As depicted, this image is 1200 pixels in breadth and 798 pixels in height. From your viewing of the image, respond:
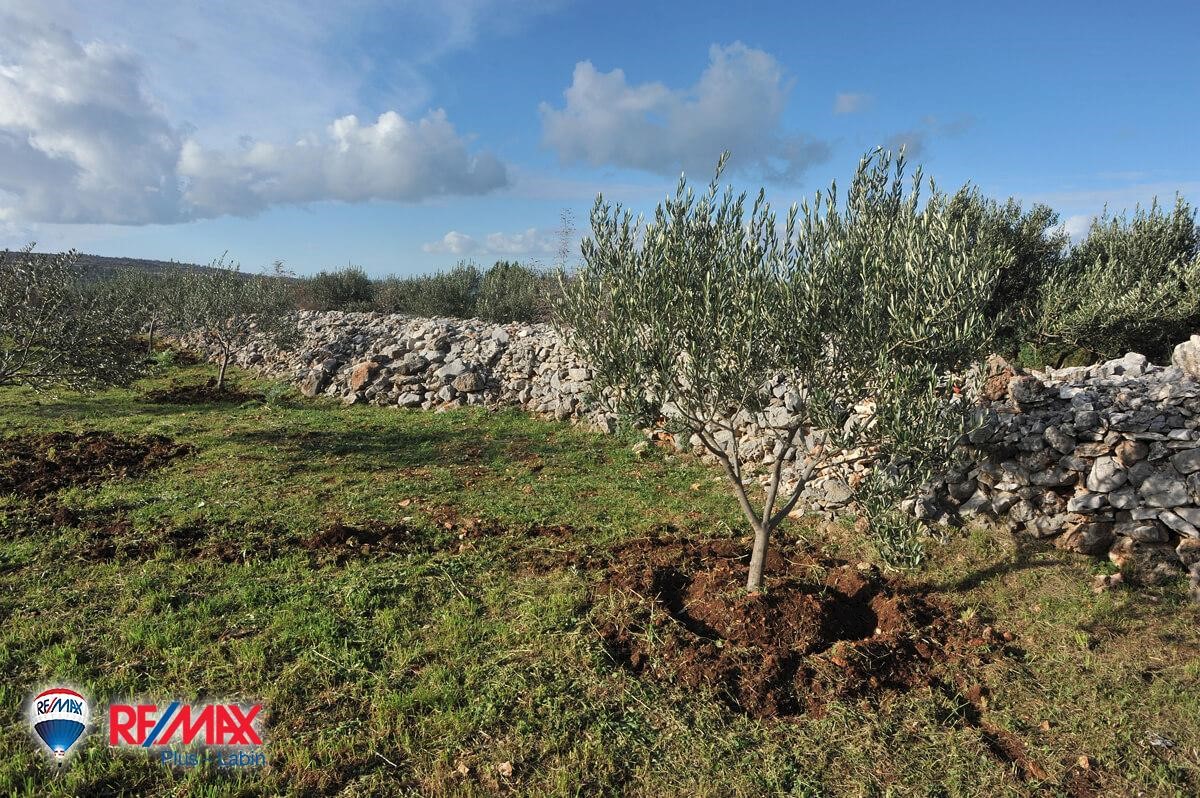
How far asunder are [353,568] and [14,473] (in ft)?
30.3

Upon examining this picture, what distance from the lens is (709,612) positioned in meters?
7.35

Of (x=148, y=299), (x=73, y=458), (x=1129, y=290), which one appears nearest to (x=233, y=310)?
(x=73, y=458)

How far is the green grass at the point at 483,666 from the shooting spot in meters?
5.12

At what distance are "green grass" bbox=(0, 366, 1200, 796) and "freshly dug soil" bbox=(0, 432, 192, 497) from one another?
0.99 meters

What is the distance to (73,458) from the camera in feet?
44.1

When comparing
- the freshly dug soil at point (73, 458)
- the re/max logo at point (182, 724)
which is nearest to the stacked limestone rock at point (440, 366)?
the freshly dug soil at point (73, 458)

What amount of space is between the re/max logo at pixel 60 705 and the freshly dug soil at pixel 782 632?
16.2 feet

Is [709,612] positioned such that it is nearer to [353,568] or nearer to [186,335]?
[353,568]

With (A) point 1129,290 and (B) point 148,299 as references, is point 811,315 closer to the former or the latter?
(A) point 1129,290

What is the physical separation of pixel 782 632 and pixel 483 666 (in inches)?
128

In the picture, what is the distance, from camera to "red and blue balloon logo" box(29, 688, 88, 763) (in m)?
5.30

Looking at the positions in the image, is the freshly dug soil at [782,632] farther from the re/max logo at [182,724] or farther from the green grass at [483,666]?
the re/max logo at [182,724]

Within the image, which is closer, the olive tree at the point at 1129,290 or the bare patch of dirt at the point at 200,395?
the olive tree at the point at 1129,290

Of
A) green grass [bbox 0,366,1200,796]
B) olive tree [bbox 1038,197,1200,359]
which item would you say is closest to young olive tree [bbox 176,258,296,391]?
green grass [bbox 0,366,1200,796]
